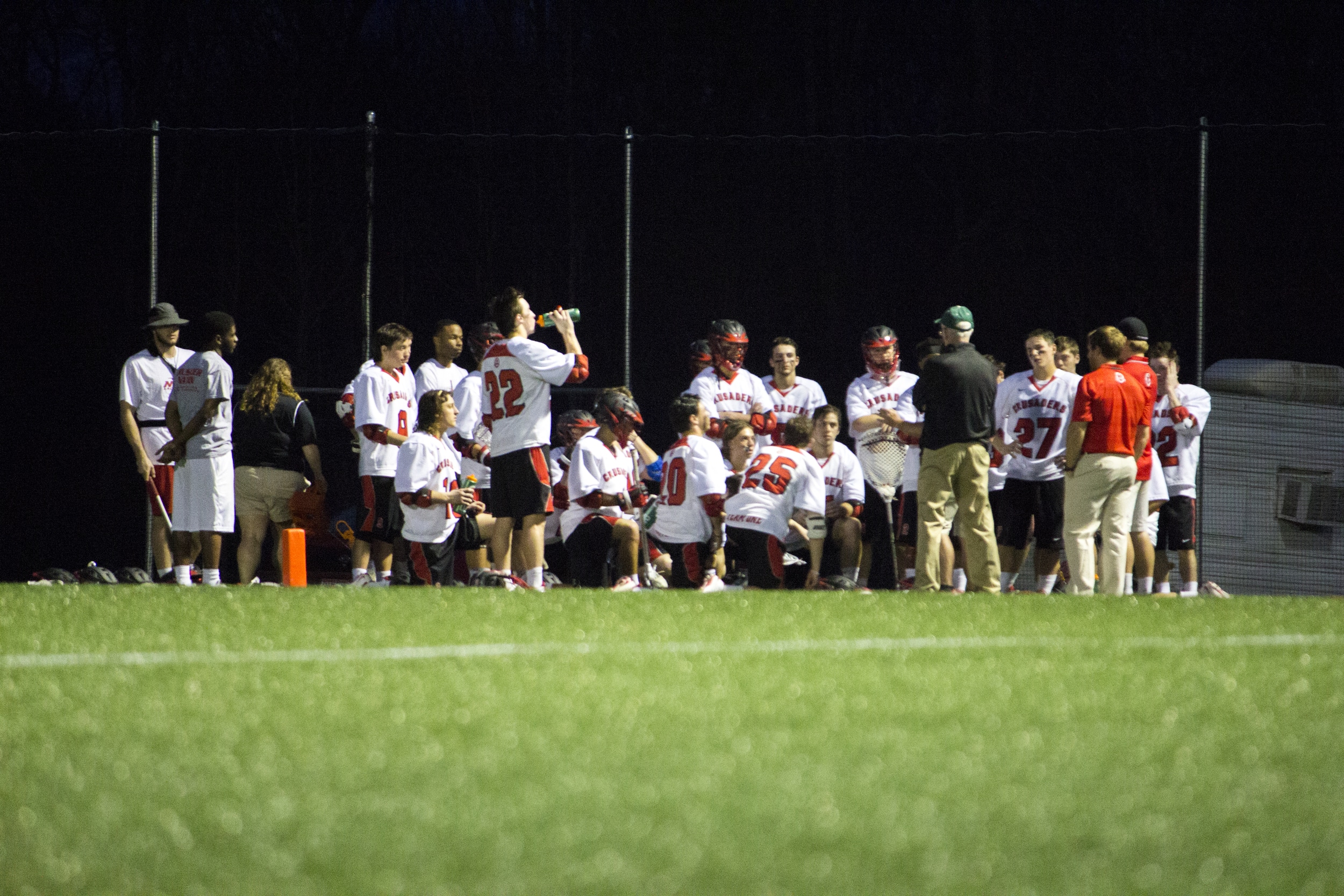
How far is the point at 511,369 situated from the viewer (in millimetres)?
8875

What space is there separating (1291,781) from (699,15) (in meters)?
16.4

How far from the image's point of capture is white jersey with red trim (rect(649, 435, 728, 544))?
923cm

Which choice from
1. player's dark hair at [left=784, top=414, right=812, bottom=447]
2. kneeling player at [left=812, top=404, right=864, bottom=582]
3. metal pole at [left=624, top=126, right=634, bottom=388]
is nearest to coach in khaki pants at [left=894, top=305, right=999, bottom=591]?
player's dark hair at [left=784, top=414, right=812, bottom=447]

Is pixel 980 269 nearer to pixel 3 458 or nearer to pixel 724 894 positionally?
pixel 3 458

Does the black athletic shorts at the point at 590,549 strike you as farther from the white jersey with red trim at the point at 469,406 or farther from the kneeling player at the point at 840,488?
the kneeling player at the point at 840,488

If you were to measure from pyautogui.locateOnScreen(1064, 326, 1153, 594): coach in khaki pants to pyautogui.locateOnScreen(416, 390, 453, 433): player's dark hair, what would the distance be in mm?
3505

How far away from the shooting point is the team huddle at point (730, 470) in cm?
886

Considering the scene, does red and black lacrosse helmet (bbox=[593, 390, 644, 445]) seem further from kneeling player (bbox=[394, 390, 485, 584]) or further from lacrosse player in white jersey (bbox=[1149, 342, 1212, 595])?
lacrosse player in white jersey (bbox=[1149, 342, 1212, 595])

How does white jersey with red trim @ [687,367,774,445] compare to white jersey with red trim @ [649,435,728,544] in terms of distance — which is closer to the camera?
white jersey with red trim @ [649,435,728,544]

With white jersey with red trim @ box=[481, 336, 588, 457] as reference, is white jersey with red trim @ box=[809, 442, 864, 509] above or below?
below

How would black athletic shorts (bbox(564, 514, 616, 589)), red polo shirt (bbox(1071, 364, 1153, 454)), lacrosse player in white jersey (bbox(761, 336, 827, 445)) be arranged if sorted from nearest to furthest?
red polo shirt (bbox(1071, 364, 1153, 454))
black athletic shorts (bbox(564, 514, 616, 589))
lacrosse player in white jersey (bbox(761, 336, 827, 445))

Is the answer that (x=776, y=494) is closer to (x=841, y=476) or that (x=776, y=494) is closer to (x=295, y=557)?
(x=841, y=476)

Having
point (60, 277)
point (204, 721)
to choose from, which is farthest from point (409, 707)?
point (60, 277)

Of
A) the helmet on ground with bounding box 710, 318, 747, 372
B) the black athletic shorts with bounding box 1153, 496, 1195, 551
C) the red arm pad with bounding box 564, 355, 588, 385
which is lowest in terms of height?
the black athletic shorts with bounding box 1153, 496, 1195, 551
